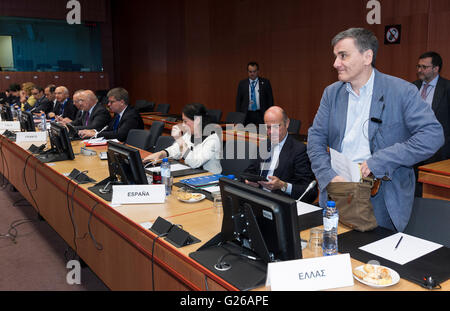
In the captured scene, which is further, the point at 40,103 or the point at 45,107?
the point at 40,103

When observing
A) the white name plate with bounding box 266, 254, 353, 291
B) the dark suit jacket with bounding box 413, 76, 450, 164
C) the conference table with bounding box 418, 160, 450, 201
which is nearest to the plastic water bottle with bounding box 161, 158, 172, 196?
the white name plate with bounding box 266, 254, 353, 291

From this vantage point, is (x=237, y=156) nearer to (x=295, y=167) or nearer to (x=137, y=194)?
(x=295, y=167)

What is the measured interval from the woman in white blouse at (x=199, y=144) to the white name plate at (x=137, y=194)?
2.81ft

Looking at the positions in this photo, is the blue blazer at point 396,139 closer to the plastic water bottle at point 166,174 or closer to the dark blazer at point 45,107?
the plastic water bottle at point 166,174

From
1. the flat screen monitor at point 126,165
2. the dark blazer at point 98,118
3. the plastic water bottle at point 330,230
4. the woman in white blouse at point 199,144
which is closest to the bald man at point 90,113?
the dark blazer at point 98,118

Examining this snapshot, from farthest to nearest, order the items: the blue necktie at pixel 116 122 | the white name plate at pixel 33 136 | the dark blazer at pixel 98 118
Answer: the dark blazer at pixel 98 118
the blue necktie at pixel 116 122
the white name plate at pixel 33 136

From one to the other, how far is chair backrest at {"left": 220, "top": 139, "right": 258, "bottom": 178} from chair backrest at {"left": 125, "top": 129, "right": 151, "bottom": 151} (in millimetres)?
1331

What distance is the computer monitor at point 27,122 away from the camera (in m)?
5.17

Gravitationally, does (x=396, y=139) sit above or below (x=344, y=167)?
above

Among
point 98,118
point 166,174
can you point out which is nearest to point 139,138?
point 98,118

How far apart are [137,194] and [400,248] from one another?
1.46 metres

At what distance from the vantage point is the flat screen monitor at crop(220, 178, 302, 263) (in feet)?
4.50

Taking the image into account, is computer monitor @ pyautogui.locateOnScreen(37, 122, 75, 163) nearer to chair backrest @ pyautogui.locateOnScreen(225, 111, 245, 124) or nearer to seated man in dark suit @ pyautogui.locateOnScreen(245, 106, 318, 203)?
seated man in dark suit @ pyautogui.locateOnScreen(245, 106, 318, 203)

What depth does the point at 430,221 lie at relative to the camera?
1.94 meters
